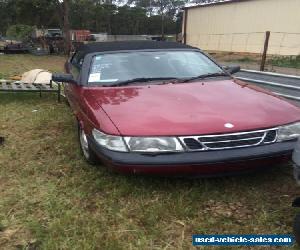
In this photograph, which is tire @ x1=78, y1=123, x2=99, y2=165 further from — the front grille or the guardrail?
the guardrail

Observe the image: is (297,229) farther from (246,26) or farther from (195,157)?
(246,26)

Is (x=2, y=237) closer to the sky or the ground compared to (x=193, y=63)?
closer to the ground

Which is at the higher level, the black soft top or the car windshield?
the black soft top

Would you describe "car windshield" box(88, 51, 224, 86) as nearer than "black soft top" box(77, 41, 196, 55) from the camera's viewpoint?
Yes

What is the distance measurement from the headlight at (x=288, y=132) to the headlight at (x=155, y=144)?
2.94 feet

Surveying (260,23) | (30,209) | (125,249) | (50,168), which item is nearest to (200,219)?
(125,249)

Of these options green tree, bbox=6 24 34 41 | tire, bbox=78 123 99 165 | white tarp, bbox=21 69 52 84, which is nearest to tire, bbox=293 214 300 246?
tire, bbox=78 123 99 165

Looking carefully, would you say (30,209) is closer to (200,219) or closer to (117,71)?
(200,219)

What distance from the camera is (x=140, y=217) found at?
334cm

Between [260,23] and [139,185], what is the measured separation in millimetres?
21159

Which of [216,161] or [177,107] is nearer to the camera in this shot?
[216,161]

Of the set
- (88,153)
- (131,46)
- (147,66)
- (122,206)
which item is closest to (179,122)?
(122,206)

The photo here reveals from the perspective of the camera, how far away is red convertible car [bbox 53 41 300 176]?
3363 mm

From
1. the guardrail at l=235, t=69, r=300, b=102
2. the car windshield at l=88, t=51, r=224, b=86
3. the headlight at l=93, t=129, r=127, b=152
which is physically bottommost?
the guardrail at l=235, t=69, r=300, b=102
